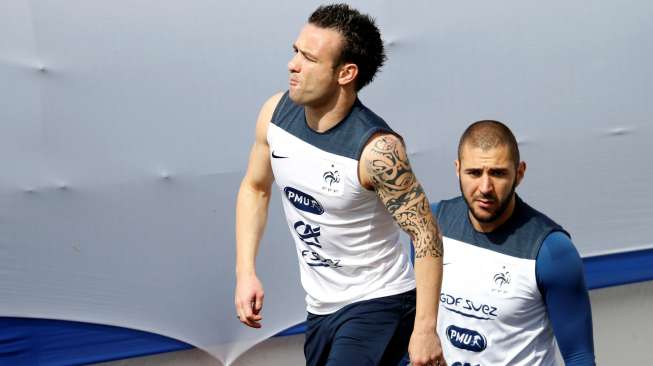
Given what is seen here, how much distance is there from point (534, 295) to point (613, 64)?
177 centimetres

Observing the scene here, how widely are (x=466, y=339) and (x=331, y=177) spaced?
81 cm

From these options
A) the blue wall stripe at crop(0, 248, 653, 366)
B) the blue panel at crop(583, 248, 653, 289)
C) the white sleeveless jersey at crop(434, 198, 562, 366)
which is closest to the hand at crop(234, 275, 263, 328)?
the white sleeveless jersey at crop(434, 198, 562, 366)

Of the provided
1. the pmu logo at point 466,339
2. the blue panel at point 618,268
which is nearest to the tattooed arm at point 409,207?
the pmu logo at point 466,339

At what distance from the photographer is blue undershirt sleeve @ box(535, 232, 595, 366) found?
3474mm

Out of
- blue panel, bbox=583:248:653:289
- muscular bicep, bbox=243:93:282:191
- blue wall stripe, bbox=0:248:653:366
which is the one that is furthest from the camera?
blue panel, bbox=583:248:653:289

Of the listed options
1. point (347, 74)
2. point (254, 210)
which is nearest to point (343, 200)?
point (347, 74)

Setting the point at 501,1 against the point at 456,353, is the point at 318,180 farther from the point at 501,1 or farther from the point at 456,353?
the point at 501,1

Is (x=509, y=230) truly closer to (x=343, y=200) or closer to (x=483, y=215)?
(x=483, y=215)

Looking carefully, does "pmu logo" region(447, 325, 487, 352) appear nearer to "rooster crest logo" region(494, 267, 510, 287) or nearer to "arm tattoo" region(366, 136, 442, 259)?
"rooster crest logo" region(494, 267, 510, 287)

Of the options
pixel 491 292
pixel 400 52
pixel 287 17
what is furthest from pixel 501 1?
pixel 491 292

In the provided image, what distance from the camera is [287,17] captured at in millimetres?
4504

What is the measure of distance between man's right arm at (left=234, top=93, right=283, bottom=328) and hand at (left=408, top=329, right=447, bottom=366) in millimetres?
524

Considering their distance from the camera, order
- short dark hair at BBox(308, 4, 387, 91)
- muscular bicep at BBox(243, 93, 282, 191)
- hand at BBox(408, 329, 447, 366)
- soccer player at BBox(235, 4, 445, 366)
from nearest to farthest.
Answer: hand at BBox(408, 329, 447, 366), soccer player at BBox(235, 4, 445, 366), short dark hair at BBox(308, 4, 387, 91), muscular bicep at BBox(243, 93, 282, 191)

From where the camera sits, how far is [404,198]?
10.1 feet
